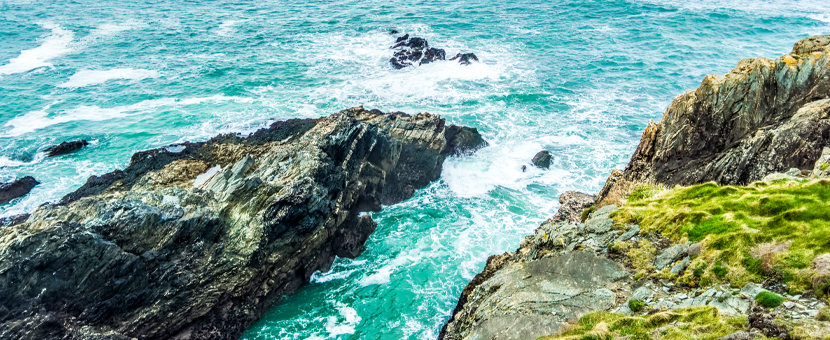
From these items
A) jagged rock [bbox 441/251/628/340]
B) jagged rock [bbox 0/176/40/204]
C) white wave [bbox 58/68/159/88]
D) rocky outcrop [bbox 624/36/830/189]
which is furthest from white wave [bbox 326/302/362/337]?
white wave [bbox 58/68/159/88]

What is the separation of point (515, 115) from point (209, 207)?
36.3 metres

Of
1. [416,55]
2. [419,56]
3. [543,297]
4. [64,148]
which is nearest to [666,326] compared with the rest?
[543,297]

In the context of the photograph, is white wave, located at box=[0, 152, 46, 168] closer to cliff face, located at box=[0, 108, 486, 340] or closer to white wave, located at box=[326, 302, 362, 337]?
cliff face, located at box=[0, 108, 486, 340]

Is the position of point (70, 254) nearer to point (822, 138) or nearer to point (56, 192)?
point (56, 192)

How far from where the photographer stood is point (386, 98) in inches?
2122

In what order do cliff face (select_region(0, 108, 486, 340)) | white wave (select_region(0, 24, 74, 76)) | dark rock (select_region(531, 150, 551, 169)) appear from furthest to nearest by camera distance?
white wave (select_region(0, 24, 74, 76)) → dark rock (select_region(531, 150, 551, 169)) → cliff face (select_region(0, 108, 486, 340))

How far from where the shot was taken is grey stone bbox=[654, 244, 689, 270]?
15.1m

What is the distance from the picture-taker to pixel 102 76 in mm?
60375

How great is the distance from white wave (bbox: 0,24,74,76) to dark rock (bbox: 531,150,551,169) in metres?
72.3

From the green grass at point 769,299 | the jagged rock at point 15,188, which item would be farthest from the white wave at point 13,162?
the green grass at point 769,299

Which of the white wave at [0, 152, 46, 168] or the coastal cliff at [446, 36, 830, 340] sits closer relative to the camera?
the coastal cliff at [446, 36, 830, 340]

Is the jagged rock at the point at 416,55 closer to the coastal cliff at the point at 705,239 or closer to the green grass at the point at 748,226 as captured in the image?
the coastal cliff at the point at 705,239

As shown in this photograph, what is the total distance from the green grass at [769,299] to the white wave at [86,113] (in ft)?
176

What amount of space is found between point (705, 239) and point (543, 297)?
5.95 meters
